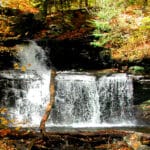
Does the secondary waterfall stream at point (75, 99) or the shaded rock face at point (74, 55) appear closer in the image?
the secondary waterfall stream at point (75, 99)

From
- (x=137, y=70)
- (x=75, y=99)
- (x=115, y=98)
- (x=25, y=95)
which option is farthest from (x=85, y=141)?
(x=137, y=70)

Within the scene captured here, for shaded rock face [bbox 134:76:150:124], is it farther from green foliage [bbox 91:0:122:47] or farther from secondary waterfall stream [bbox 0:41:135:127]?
green foliage [bbox 91:0:122:47]

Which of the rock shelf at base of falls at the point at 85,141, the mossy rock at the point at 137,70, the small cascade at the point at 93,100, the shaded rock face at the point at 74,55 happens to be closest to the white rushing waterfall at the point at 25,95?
the small cascade at the point at 93,100

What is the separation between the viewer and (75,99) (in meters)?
17.6

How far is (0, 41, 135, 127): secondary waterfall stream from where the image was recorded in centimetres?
1738

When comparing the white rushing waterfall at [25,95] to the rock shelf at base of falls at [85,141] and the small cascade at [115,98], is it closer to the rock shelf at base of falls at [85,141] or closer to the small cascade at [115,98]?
the small cascade at [115,98]

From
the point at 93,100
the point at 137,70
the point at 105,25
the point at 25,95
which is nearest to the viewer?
the point at 93,100

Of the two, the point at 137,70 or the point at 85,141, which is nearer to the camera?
the point at 85,141

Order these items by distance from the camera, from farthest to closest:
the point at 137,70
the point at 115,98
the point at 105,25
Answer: the point at 105,25 → the point at 137,70 → the point at 115,98

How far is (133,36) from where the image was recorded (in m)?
20.2

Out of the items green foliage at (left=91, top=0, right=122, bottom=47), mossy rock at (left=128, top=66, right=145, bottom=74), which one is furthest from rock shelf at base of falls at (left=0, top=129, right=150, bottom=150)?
green foliage at (left=91, top=0, right=122, bottom=47)

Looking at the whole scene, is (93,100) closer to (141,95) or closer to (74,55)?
(141,95)

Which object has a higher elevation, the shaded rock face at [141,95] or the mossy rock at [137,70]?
the mossy rock at [137,70]

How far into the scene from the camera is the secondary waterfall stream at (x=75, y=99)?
57.0 ft
